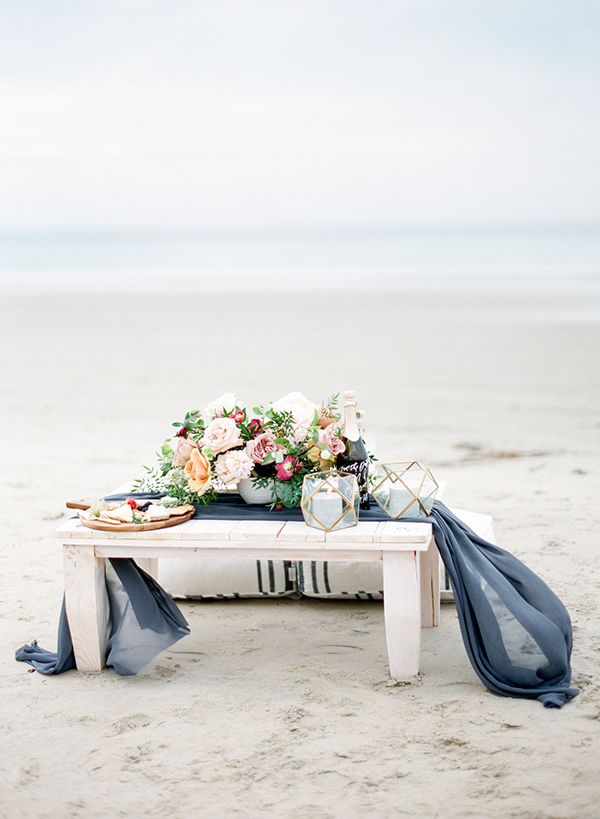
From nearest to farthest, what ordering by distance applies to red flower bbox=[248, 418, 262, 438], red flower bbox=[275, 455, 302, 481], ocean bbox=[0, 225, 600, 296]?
red flower bbox=[275, 455, 302, 481]
red flower bbox=[248, 418, 262, 438]
ocean bbox=[0, 225, 600, 296]

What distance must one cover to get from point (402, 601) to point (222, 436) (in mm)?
832

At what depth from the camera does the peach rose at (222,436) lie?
3.73m

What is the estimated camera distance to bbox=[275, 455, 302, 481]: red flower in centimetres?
367

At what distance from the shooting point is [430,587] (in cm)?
409

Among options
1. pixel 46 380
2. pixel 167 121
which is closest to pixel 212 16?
pixel 167 121

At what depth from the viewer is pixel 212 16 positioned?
854 inches

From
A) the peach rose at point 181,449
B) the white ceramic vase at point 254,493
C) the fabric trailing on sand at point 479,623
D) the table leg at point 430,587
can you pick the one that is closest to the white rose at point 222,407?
the peach rose at point 181,449

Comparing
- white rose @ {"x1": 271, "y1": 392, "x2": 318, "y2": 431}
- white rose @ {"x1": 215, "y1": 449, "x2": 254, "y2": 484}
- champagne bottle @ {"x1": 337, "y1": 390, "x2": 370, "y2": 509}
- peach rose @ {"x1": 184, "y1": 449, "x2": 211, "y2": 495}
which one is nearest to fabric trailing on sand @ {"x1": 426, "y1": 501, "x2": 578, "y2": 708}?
champagne bottle @ {"x1": 337, "y1": 390, "x2": 370, "y2": 509}

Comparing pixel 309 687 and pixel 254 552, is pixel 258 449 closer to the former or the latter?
pixel 254 552

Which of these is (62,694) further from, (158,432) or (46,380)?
(46,380)

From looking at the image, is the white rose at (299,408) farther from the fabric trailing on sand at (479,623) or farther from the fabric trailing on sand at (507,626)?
the fabric trailing on sand at (507,626)

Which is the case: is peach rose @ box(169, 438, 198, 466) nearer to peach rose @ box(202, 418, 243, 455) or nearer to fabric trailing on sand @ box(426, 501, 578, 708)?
peach rose @ box(202, 418, 243, 455)

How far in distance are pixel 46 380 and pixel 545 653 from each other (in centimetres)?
977

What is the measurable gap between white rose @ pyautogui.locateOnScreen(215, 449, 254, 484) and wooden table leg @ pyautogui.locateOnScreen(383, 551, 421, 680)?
0.57 m
